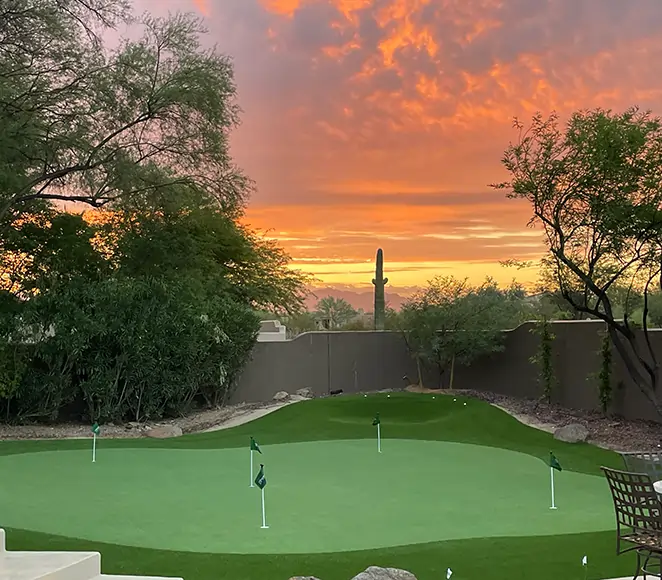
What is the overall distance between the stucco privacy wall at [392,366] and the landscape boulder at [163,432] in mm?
4298

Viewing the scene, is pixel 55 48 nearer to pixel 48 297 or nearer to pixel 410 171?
pixel 48 297

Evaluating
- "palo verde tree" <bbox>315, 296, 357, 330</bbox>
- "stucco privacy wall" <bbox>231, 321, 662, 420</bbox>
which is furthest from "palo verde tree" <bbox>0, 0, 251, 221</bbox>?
"palo verde tree" <bbox>315, 296, 357, 330</bbox>

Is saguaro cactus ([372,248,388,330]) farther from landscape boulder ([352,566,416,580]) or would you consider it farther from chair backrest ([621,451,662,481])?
landscape boulder ([352,566,416,580])

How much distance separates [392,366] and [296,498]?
42.8 ft

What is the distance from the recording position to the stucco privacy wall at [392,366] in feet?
52.5

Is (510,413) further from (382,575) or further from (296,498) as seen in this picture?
(382,575)

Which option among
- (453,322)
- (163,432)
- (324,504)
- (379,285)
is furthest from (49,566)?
(379,285)

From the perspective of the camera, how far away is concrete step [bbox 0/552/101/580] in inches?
184

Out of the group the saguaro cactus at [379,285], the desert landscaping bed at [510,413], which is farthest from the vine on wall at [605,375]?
the saguaro cactus at [379,285]

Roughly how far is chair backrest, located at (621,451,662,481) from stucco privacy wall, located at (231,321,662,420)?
10.2 m

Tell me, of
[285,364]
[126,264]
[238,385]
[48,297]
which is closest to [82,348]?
[48,297]

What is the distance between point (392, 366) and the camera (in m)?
21.5

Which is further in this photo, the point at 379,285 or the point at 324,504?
the point at 379,285

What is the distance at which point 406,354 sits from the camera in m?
21.5
